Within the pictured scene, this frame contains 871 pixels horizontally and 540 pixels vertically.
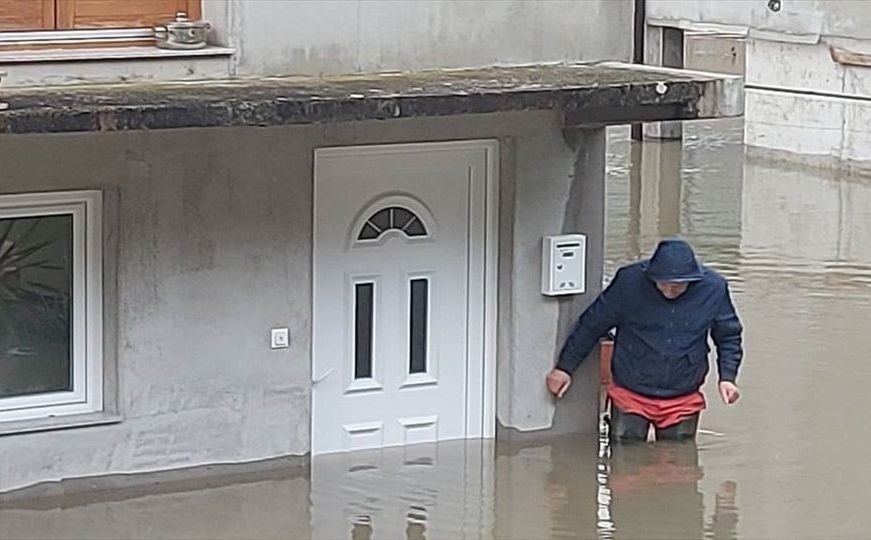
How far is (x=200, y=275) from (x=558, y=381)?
2379 millimetres

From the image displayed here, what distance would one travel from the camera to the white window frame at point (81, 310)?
11070mm

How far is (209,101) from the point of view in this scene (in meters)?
10.1

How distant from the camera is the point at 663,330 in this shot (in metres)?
12.0

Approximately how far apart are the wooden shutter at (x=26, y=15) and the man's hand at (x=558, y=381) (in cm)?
375

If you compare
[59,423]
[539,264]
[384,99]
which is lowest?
[59,423]

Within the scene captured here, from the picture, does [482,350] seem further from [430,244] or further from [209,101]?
[209,101]

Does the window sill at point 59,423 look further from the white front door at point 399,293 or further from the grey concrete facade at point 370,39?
the grey concrete facade at point 370,39

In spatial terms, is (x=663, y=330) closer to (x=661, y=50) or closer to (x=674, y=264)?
(x=674, y=264)

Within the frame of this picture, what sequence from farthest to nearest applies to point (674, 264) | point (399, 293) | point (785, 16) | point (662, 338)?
point (785, 16), point (399, 293), point (662, 338), point (674, 264)

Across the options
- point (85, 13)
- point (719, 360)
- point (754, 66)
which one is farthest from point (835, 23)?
point (85, 13)

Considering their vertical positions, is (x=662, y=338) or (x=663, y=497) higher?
(x=662, y=338)

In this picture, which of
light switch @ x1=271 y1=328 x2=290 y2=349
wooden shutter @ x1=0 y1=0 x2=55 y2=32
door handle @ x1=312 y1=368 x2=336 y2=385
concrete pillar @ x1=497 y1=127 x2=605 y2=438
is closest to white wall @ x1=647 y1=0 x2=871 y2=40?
concrete pillar @ x1=497 y1=127 x2=605 y2=438

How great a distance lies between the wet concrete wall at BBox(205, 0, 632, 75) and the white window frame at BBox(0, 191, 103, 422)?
3.79ft

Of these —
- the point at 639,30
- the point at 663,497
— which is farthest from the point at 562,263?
the point at 639,30
